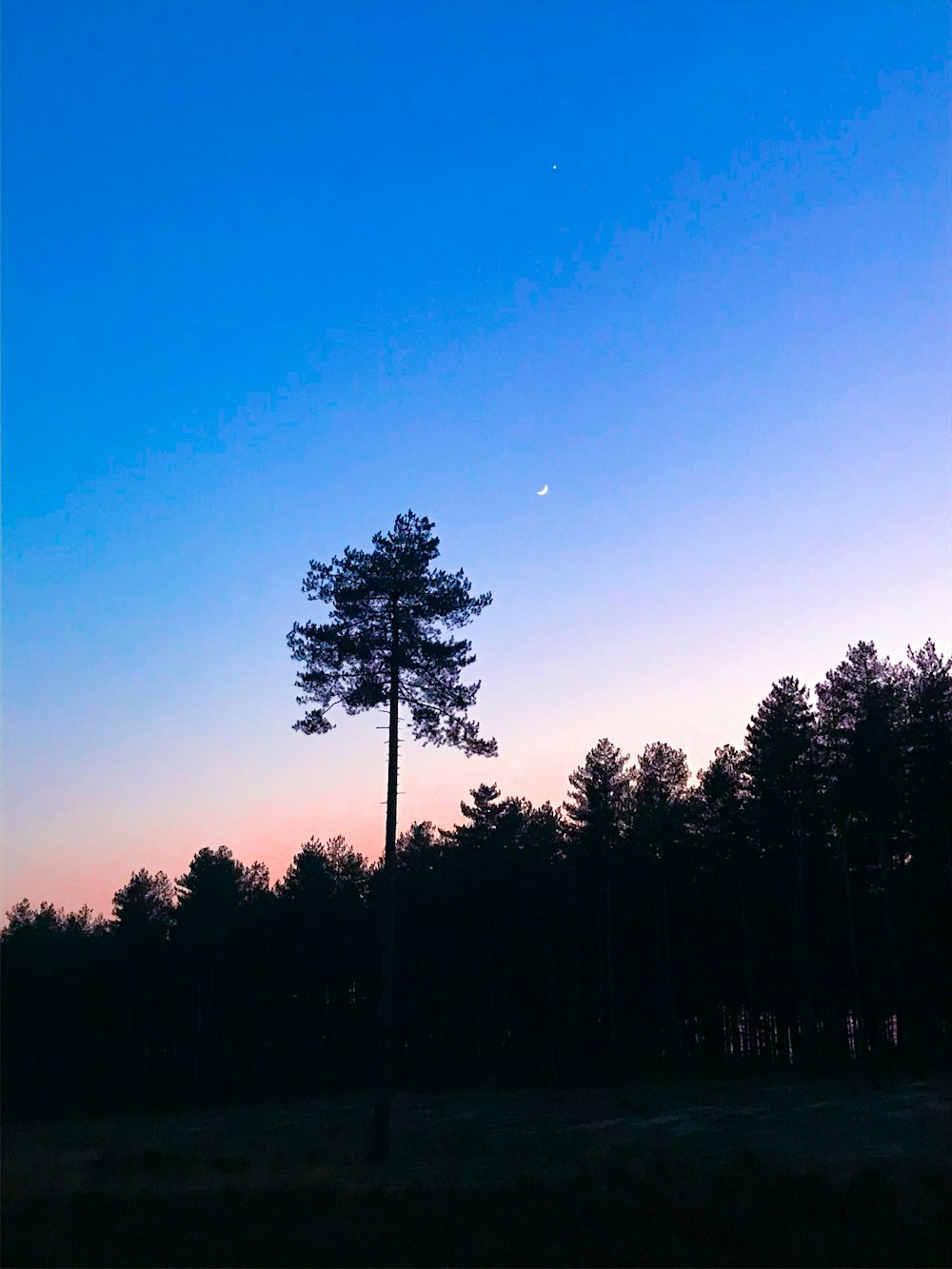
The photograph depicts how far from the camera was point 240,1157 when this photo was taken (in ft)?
82.5

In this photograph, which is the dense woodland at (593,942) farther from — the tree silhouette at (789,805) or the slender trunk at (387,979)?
the slender trunk at (387,979)

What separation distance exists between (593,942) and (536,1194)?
40395 millimetres

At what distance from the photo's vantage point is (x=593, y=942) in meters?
57.3

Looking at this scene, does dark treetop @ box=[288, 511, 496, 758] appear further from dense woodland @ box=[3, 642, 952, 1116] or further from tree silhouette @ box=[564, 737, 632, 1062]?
tree silhouette @ box=[564, 737, 632, 1062]

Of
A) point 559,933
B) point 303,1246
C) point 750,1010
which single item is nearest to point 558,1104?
point 750,1010

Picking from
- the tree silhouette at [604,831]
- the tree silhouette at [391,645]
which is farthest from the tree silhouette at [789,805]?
the tree silhouette at [391,645]

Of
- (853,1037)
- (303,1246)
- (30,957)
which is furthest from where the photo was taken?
(853,1037)

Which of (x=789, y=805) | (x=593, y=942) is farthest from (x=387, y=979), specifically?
(x=593, y=942)

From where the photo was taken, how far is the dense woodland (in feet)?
136

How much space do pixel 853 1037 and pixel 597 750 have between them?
18.3 m

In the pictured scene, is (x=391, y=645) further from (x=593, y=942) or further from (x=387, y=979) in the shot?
(x=593, y=942)

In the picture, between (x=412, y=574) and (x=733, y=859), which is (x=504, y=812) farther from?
(x=412, y=574)

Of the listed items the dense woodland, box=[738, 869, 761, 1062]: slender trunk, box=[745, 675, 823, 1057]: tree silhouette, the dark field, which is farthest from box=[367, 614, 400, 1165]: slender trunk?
box=[738, 869, 761, 1062]: slender trunk

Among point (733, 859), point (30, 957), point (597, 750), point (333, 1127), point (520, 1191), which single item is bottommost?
point (333, 1127)
